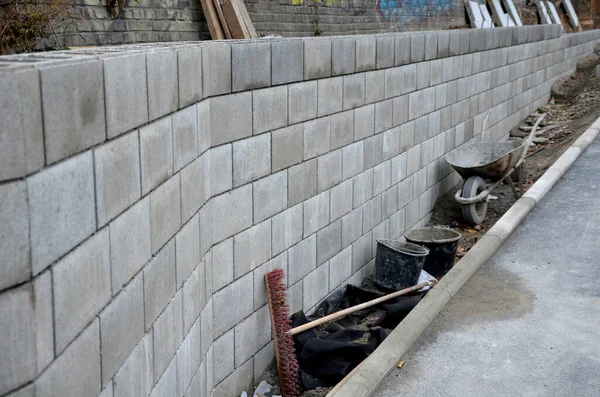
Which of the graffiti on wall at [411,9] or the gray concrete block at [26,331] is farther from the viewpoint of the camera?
the graffiti on wall at [411,9]

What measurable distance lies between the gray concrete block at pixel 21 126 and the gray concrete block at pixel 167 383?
1.49 meters

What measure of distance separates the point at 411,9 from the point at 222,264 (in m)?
17.8

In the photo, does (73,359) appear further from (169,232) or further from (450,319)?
(450,319)

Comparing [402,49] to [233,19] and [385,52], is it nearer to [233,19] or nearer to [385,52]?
[385,52]

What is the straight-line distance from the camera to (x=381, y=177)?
748cm

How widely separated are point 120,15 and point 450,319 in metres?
7.40

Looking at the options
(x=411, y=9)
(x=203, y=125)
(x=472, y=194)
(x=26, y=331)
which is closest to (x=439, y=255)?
(x=472, y=194)

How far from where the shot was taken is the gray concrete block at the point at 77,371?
2.12 meters

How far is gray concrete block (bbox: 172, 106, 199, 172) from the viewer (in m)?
3.57

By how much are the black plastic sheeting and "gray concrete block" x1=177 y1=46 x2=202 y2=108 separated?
2.04 m

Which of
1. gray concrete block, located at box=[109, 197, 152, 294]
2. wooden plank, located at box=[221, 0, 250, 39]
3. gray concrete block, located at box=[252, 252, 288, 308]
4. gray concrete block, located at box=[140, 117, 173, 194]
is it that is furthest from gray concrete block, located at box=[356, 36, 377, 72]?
wooden plank, located at box=[221, 0, 250, 39]

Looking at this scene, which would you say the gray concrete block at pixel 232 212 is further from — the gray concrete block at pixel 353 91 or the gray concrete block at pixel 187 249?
the gray concrete block at pixel 353 91

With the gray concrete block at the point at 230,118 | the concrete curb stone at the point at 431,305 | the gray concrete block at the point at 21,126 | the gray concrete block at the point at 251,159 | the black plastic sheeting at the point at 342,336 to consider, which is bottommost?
the black plastic sheeting at the point at 342,336

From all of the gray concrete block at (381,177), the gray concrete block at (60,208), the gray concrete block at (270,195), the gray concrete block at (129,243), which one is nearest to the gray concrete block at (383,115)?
the gray concrete block at (381,177)
